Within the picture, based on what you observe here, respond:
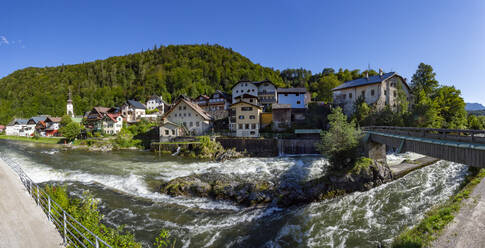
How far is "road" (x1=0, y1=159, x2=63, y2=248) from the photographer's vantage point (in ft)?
19.8

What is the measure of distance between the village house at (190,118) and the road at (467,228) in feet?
129

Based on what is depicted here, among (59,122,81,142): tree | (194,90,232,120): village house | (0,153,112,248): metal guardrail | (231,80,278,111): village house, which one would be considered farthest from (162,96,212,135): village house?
(0,153,112,248): metal guardrail

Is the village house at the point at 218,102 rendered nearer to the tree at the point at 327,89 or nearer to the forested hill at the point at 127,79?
the forested hill at the point at 127,79

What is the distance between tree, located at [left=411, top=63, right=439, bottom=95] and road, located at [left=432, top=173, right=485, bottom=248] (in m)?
39.5

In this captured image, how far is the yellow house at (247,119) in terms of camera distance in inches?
1517

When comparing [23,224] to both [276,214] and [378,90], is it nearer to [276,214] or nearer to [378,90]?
[276,214]

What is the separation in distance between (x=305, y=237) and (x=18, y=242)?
11595mm

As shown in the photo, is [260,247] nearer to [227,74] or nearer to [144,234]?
[144,234]

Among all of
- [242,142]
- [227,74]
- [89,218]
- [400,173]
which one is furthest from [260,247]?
[227,74]

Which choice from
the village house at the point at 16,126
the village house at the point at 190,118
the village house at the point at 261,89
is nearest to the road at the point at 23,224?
the village house at the point at 190,118

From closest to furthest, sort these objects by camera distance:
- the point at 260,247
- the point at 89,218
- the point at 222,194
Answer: the point at 89,218 → the point at 260,247 → the point at 222,194

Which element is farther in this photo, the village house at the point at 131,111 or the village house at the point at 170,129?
the village house at the point at 131,111

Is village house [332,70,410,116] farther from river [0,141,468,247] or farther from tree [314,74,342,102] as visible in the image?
tree [314,74,342,102]

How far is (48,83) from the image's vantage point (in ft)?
438
